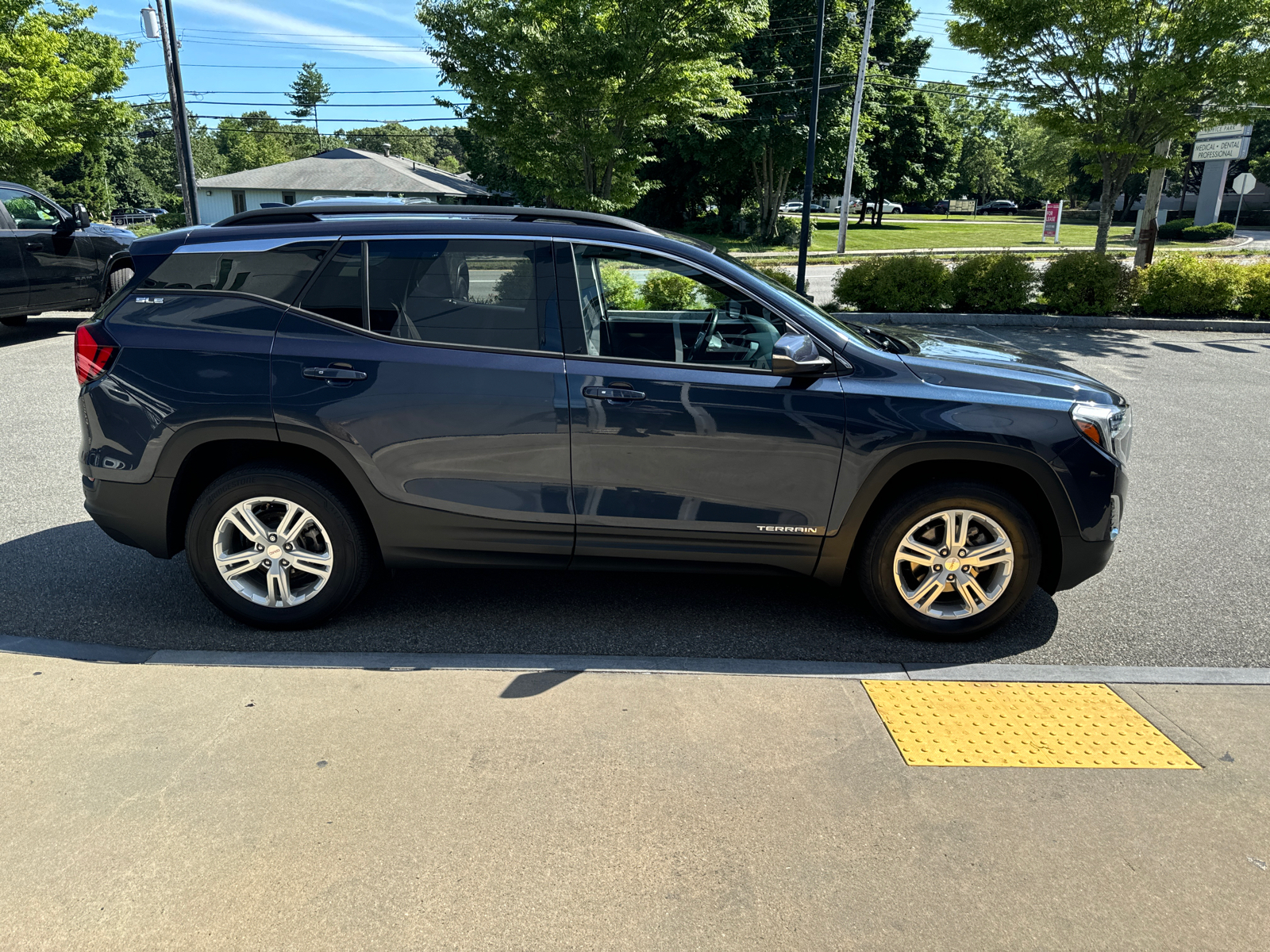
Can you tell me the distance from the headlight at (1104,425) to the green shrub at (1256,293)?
1315 centimetres

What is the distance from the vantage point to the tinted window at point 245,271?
3.99 m

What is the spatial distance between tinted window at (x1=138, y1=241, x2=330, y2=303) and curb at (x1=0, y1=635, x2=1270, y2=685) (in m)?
1.59

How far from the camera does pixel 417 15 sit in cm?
1734

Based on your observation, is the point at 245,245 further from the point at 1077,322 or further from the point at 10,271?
the point at 1077,322

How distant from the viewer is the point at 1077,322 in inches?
560

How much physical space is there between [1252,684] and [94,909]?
4261 millimetres

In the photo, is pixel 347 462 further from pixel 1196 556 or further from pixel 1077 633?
pixel 1196 556

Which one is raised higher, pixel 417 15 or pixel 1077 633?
pixel 417 15

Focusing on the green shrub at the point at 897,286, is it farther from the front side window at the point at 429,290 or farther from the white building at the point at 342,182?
the white building at the point at 342,182

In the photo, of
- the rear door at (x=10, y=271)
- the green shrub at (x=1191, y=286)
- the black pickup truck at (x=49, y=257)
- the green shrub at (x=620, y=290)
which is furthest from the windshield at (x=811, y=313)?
the green shrub at (x=1191, y=286)

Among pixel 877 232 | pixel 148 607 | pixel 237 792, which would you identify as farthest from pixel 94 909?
pixel 877 232

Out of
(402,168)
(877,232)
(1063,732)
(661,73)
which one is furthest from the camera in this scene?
(402,168)

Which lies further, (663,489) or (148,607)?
(148,607)

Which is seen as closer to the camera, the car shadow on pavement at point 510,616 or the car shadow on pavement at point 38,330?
the car shadow on pavement at point 510,616
